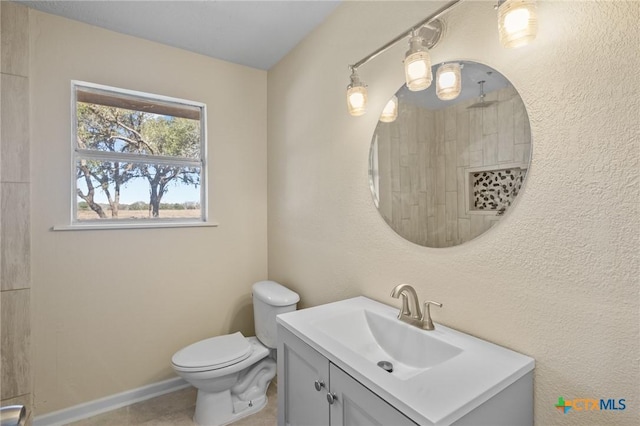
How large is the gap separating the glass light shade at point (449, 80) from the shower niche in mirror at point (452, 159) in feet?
0.06

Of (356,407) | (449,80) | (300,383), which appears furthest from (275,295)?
(449,80)

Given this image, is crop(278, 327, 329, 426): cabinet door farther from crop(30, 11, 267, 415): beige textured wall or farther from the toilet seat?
crop(30, 11, 267, 415): beige textured wall

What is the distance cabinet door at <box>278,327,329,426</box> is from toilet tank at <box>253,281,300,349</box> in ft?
1.99

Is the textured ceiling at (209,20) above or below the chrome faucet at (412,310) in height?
above

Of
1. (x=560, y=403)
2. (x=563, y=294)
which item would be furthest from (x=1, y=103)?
(x=560, y=403)

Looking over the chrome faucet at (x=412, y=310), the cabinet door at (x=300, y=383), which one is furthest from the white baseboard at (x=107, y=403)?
the chrome faucet at (x=412, y=310)

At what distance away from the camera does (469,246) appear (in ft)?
3.69

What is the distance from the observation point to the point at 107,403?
198 centimetres

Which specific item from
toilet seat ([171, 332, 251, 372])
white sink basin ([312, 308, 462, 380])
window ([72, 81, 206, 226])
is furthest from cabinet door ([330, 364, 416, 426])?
window ([72, 81, 206, 226])

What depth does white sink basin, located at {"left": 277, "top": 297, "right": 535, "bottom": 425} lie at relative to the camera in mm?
758

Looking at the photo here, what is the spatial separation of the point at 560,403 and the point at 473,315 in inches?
12.8

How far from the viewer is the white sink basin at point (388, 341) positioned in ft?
3.64

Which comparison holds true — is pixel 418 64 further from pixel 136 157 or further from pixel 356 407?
pixel 136 157

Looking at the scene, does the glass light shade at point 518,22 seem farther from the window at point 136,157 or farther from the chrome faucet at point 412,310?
the window at point 136,157
